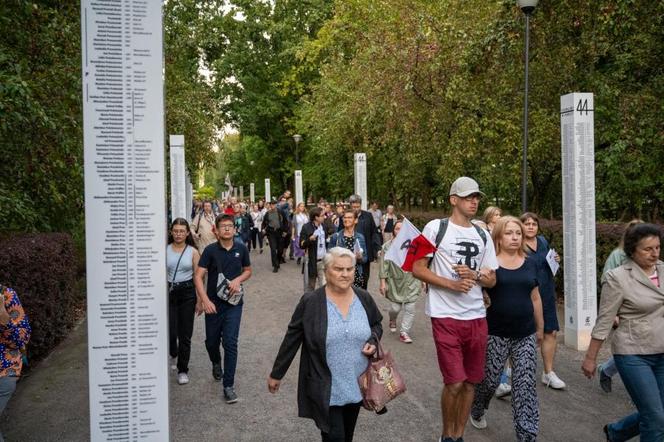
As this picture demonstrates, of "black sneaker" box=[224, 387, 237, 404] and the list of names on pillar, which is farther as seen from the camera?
"black sneaker" box=[224, 387, 237, 404]

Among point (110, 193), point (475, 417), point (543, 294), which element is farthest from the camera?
point (543, 294)

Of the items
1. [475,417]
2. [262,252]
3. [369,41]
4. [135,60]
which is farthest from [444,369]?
[262,252]

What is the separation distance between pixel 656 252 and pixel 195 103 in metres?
17.4

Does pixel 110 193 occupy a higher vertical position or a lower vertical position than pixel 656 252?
higher

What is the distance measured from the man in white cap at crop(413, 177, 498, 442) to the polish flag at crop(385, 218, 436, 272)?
60 mm

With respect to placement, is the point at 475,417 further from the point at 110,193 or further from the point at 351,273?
the point at 110,193

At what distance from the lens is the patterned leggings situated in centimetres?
440

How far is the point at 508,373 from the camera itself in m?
6.41

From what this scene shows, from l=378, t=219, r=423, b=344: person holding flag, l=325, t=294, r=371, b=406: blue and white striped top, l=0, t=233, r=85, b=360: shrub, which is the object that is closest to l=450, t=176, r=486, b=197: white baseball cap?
l=325, t=294, r=371, b=406: blue and white striped top

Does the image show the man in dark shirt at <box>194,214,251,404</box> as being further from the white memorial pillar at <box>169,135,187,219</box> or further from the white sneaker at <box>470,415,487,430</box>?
the white memorial pillar at <box>169,135,187,219</box>

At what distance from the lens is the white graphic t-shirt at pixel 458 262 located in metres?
4.40

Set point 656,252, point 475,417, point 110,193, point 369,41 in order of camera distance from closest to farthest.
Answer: point 110,193, point 656,252, point 475,417, point 369,41

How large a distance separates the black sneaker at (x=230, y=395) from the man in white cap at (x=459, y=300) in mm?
2312

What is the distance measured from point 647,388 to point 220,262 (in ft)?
13.5
